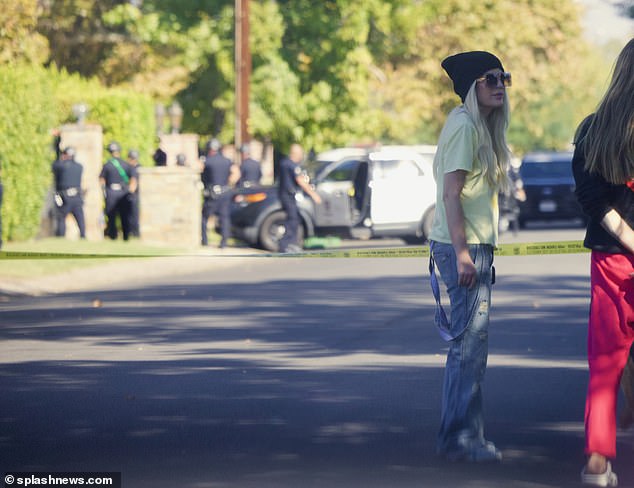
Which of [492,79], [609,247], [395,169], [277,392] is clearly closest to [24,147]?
[395,169]

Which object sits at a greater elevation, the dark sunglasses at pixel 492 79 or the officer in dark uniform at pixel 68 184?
the dark sunglasses at pixel 492 79

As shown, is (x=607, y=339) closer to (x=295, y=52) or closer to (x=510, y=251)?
(x=510, y=251)

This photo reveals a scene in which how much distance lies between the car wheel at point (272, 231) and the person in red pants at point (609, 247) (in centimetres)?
1752

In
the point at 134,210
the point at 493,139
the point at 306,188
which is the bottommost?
the point at 134,210

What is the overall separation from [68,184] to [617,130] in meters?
19.0

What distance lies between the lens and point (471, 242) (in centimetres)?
654

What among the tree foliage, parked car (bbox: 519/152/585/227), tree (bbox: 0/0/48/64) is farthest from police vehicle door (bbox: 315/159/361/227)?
the tree foliage

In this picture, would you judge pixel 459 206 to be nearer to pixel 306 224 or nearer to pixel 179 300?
pixel 179 300

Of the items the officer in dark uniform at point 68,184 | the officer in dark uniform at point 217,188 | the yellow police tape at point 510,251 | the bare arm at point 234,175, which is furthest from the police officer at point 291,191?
the yellow police tape at point 510,251

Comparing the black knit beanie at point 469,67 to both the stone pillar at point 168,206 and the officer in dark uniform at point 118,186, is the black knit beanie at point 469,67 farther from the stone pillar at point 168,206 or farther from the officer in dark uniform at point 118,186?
the stone pillar at point 168,206

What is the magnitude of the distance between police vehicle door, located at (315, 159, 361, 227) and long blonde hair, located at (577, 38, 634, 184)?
58.5ft

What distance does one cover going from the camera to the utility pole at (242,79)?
30.8m

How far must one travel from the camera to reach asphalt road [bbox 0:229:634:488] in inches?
255

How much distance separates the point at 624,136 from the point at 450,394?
1.51 meters
